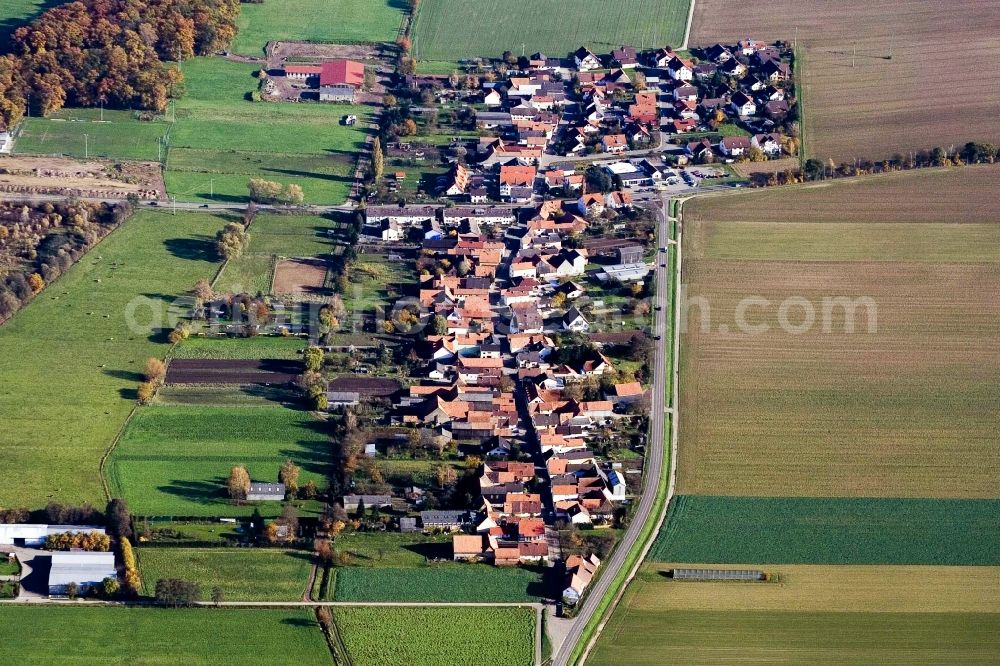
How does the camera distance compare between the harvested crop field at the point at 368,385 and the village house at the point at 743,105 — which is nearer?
the harvested crop field at the point at 368,385

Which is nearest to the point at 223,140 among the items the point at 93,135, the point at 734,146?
the point at 93,135

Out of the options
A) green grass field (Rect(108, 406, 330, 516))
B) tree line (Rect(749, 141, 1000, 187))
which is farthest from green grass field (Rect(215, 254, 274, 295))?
tree line (Rect(749, 141, 1000, 187))

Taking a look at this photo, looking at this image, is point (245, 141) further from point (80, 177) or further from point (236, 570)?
point (236, 570)

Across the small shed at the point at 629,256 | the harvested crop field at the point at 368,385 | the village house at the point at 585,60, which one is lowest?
the harvested crop field at the point at 368,385

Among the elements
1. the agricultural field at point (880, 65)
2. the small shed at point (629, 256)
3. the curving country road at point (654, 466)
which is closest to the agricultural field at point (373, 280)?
the small shed at point (629, 256)

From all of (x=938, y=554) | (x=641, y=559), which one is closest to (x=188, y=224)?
(x=641, y=559)

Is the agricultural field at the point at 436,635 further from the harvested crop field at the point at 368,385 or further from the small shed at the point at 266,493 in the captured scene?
the harvested crop field at the point at 368,385

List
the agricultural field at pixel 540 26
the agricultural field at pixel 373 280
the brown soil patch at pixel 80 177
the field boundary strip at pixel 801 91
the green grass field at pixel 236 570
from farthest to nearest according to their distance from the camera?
the agricultural field at pixel 540 26
the field boundary strip at pixel 801 91
the brown soil patch at pixel 80 177
the agricultural field at pixel 373 280
the green grass field at pixel 236 570

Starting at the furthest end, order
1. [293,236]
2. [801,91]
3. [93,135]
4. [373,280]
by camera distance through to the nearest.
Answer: [801,91] → [93,135] → [293,236] → [373,280]

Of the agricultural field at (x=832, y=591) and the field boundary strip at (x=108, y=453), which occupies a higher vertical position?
the field boundary strip at (x=108, y=453)
